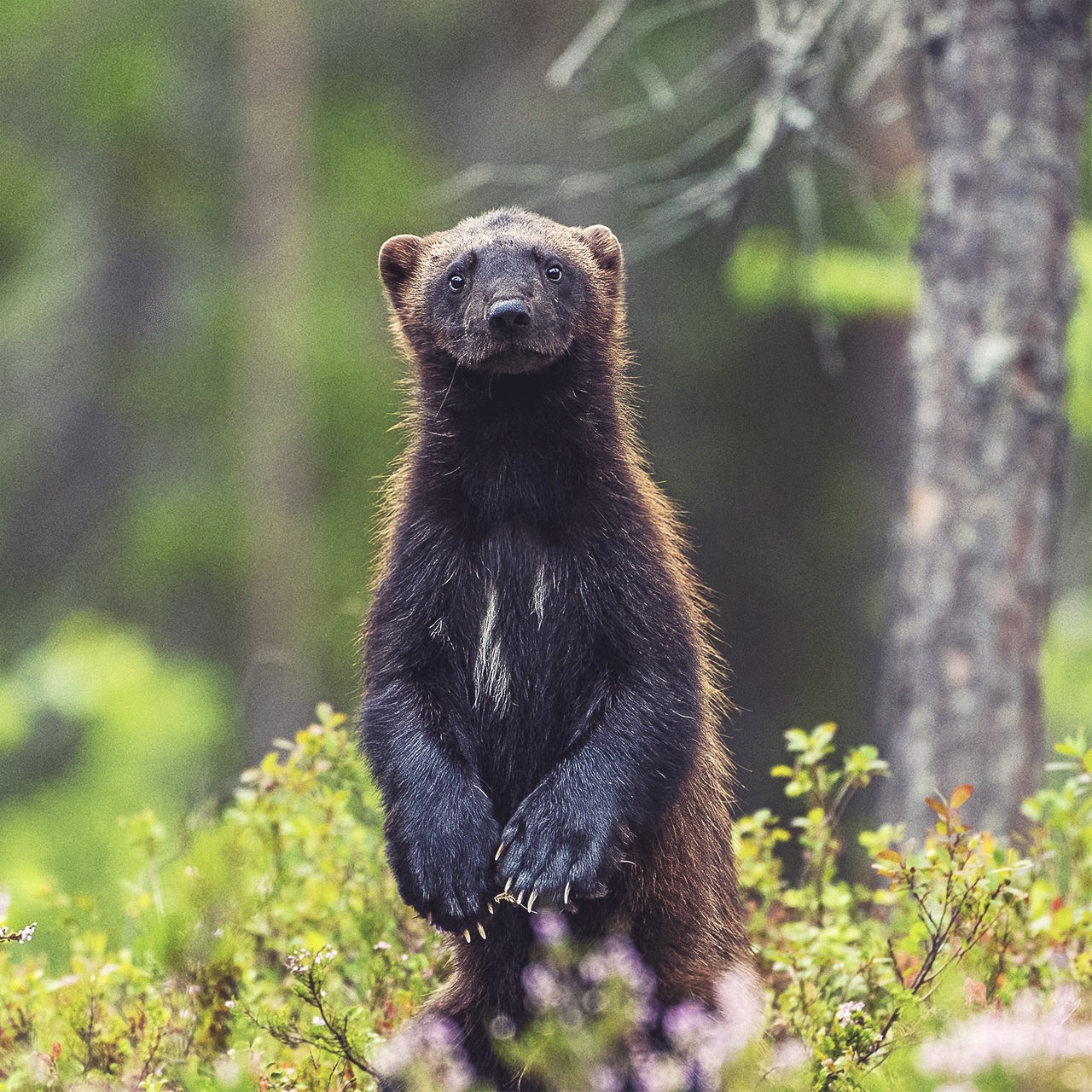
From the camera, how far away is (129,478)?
16.5 m

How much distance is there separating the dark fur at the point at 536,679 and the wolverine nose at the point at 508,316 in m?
0.02

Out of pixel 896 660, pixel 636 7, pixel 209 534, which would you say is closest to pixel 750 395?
pixel 636 7

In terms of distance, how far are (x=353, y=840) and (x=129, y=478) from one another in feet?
40.7

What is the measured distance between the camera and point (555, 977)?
344cm

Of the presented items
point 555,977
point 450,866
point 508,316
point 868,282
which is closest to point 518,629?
point 450,866

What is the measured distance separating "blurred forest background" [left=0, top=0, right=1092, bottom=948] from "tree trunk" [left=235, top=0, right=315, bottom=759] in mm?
27

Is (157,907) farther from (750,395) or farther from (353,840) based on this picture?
(750,395)

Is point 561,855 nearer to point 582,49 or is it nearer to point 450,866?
point 450,866

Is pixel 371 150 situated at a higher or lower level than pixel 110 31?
lower

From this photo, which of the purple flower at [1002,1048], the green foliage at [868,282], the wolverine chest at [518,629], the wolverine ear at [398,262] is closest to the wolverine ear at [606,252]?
the wolverine ear at [398,262]

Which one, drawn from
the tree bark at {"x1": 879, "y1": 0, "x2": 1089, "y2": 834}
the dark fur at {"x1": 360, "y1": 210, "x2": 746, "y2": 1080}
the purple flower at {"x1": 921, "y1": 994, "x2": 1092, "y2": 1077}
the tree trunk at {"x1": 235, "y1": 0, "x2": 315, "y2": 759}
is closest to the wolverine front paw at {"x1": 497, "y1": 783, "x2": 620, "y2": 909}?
the dark fur at {"x1": 360, "y1": 210, "x2": 746, "y2": 1080}

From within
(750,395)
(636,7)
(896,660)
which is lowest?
(896,660)

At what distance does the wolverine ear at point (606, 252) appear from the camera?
4.55 m

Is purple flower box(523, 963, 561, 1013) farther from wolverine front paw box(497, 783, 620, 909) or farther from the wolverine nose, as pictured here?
the wolverine nose
